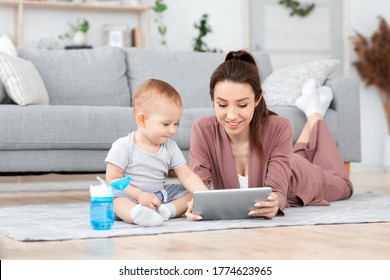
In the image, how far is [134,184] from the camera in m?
2.53

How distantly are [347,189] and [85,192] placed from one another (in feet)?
5.53

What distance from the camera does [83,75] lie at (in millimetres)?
4391

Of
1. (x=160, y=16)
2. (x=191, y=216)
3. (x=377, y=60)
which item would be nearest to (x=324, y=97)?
(x=191, y=216)

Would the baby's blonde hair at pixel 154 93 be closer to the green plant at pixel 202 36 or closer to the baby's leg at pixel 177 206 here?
the baby's leg at pixel 177 206

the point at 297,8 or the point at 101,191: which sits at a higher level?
the point at 297,8

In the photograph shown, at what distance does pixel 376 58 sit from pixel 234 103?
4542 mm

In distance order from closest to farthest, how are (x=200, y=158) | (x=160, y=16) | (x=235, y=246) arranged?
1. (x=235, y=246)
2. (x=200, y=158)
3. (x=160, y=16)

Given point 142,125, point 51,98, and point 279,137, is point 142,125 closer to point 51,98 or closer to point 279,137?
point 279,137

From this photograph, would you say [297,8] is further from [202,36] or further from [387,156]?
[387,156]

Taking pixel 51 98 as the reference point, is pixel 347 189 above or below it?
below

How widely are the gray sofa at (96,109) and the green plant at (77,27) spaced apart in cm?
131

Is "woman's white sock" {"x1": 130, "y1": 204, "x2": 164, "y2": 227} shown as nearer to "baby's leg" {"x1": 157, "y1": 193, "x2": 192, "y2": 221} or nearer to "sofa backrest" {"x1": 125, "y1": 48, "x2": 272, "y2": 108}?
"baby's leg" {"x1": 157, "y1": 193, "x2": 192, "y2": 221}
